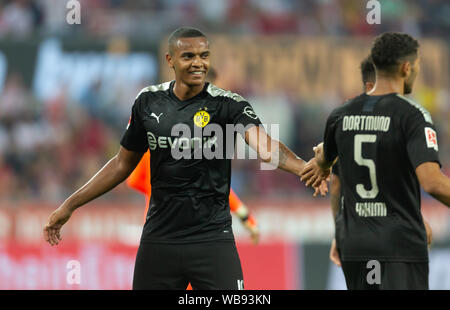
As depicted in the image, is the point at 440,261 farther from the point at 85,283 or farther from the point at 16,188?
the point at 16,188

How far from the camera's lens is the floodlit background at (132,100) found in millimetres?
11305

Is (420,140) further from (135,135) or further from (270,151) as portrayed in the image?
(135,135)

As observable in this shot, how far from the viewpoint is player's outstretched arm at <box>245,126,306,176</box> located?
548 centimetres

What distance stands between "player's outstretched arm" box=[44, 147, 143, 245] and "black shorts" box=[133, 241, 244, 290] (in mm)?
618

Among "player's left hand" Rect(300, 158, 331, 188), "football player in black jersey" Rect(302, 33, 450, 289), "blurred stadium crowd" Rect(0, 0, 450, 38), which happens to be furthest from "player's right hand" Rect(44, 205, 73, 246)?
"blurred stadium crowd" Rect(0, 0, 450, 38)

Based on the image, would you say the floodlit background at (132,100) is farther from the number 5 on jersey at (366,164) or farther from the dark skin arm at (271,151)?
the number 5 on jersey at (366,164)

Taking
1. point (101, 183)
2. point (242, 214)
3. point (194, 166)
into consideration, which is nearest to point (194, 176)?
point (194, 166)

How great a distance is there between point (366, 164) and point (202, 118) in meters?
1.17

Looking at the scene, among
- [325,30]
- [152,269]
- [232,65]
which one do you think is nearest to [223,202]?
[152,269]

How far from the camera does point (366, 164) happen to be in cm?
503

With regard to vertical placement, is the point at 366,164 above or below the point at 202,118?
below

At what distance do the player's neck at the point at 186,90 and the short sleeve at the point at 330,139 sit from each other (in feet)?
3.11
